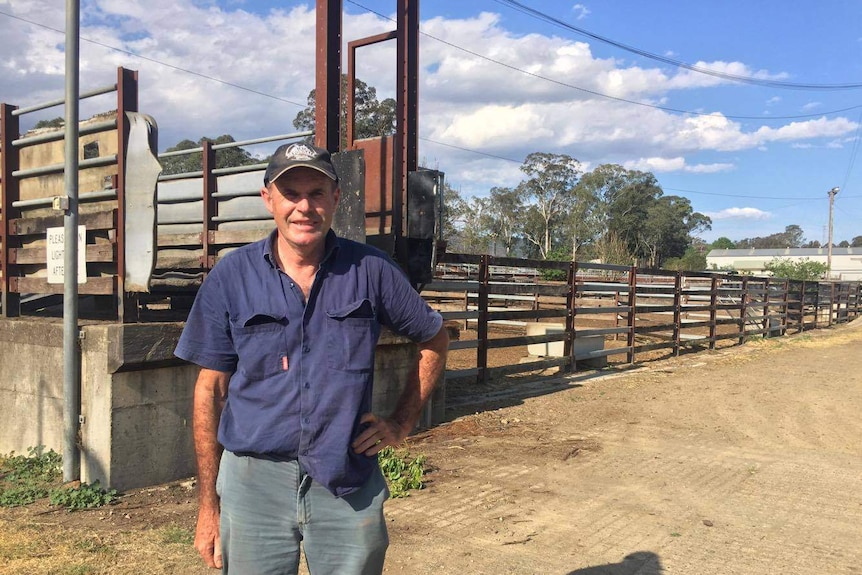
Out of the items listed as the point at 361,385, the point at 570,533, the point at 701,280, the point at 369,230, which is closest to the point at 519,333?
the point at 701,280

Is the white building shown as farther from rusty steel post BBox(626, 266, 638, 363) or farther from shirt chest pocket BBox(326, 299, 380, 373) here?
shirt chest pocket BBox(326, 299, 380, 373)

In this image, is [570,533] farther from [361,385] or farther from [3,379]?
[3,379]

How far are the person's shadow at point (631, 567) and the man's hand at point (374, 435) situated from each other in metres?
1.88

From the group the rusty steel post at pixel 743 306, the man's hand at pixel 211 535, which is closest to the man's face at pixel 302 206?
the man's hand at pixel 211 535

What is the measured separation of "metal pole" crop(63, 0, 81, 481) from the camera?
4340 millimetres

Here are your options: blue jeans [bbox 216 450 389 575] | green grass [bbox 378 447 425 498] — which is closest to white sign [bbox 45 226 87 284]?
green grass [bbox 378 447 425 498]

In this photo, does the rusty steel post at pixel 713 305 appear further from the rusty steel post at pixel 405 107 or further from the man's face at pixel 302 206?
the man's face at pixel 302 206

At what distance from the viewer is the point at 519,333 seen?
15680 mm

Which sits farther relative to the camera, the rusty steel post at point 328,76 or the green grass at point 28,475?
the rusty steel post at point 328,76

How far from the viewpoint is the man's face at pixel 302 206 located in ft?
6.48

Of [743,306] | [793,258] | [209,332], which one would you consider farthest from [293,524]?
[793,258]

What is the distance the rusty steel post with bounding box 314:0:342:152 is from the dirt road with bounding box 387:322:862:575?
289cm

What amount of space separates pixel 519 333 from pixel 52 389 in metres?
11.9

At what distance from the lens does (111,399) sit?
422 cm
